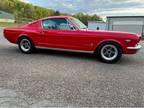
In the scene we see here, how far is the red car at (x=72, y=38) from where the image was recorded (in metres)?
6.23

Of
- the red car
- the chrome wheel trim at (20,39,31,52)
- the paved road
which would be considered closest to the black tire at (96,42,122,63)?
the red car

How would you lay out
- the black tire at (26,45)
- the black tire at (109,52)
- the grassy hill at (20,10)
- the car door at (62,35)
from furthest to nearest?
1. the grassy hill at (20,10)
2. the black tire at (26,45)
3. the car door at (62,35)
4. the black tire at (109,52)

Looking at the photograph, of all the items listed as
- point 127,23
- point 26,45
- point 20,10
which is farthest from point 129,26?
point 20,10

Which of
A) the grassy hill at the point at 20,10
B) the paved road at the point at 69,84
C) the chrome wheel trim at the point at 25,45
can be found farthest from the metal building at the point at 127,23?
the grassy hill at the point at 20,10

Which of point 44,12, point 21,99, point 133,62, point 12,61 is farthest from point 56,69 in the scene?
point 44,12

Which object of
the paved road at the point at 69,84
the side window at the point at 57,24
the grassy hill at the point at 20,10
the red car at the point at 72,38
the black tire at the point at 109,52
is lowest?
the paved road at the point at 69,84

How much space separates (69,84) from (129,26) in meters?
30.7

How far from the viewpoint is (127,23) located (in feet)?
108

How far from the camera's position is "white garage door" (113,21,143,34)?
3209 centimetres

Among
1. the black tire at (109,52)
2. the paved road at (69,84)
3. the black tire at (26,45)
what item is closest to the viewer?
the paved road at (69,84)

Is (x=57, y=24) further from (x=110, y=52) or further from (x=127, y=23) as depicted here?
(x=127, y=23)

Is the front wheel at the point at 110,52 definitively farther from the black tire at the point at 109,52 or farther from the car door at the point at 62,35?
the car door at the point at 62,35

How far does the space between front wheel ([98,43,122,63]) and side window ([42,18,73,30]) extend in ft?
4.60

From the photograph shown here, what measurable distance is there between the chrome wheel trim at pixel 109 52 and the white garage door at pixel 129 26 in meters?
27.5
